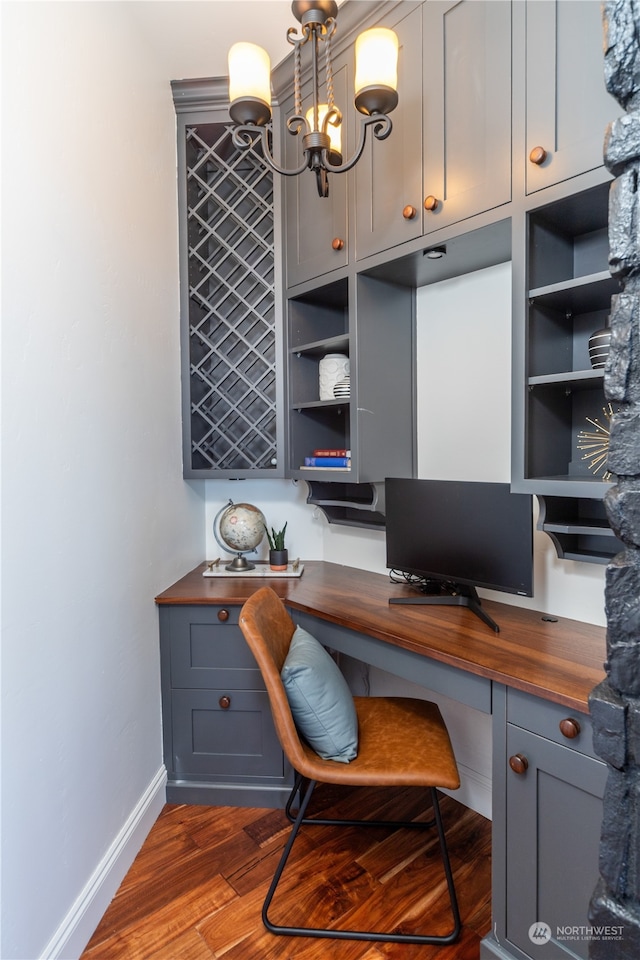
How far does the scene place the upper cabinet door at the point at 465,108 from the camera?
148cm

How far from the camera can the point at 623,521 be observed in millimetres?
598

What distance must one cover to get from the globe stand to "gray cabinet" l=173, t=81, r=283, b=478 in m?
0.41

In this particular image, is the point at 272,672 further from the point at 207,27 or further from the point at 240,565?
the point at 207,27

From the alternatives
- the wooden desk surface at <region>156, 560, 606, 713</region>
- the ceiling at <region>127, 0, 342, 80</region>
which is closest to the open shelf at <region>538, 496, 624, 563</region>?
the wooden desk surface at <region>156, 560, 606, 713</region>

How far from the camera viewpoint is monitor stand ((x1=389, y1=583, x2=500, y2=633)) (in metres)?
1.84

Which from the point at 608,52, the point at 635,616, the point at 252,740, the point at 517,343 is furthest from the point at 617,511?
the point at 252,740

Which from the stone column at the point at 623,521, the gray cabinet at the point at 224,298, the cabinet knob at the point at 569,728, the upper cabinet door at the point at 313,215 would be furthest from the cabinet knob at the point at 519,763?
the upper cabinet door at the point at 313,215

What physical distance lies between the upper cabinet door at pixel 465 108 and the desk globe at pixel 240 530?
4.70ft

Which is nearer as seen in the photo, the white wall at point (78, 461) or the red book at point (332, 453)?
the white wall at point (78, 461)

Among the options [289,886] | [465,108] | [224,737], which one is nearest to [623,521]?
[465,108]

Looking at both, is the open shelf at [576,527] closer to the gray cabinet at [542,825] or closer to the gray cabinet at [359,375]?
the gray cabinet at [542,825]

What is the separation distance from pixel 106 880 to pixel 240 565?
1223mm

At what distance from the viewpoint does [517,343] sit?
1.50 m

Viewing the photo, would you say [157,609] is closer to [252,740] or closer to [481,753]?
[252,740]
